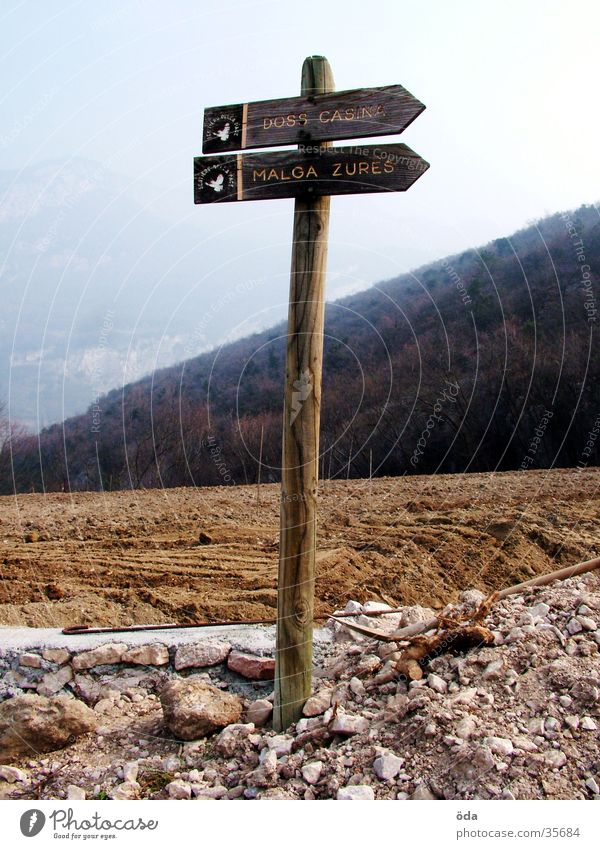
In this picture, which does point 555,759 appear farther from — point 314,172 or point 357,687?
point 314,172

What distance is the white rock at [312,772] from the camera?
12.2ft

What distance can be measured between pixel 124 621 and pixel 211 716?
2497mm

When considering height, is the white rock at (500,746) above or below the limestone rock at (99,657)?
above

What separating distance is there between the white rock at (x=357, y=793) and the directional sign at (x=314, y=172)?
3142 millimetres

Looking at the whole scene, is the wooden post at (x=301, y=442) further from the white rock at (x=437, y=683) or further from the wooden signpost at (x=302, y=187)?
the white rock at (x=437, y=683)

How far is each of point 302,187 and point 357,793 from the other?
3.22 metres

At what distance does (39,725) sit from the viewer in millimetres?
4664

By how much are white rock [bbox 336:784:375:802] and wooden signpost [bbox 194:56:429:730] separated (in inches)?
33.3

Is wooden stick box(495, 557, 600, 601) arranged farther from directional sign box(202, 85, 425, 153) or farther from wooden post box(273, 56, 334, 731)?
directional sign box(202, 85, 425, 153)

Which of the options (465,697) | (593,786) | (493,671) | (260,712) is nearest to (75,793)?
(260,712)

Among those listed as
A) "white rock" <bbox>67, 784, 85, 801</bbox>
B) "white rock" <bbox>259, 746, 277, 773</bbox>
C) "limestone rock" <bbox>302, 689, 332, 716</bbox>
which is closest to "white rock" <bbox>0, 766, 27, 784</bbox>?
"white rock" <bbox>67, 784, 85, 801</bbox>

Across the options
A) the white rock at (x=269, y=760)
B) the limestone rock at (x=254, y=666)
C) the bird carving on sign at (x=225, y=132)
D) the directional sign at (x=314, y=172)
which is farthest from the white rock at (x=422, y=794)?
the bird carving on sign at (x=225, y=132)
